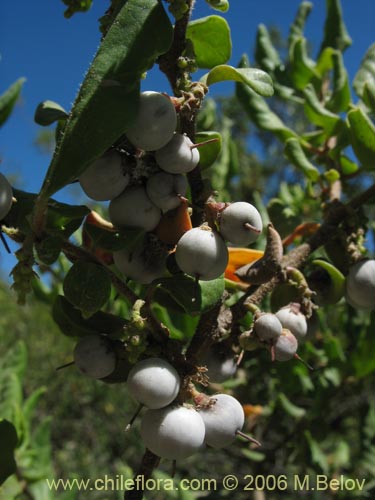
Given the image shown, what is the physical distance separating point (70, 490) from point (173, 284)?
0.76 metres

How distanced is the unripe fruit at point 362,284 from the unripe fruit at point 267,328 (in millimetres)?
A: 169

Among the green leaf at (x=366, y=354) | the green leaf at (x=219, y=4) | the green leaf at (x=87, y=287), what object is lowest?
the green leaf at (x=366, y=354)

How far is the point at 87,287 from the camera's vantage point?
2.66ft

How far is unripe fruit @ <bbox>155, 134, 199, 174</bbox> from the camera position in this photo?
79 cm

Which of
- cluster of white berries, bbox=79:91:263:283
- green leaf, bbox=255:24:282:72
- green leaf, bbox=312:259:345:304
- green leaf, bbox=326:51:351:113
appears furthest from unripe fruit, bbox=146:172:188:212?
green leaf, bbox=255:24:282:72

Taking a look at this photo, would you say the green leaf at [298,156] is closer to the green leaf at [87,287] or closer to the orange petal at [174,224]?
the orange petal at [174,224]

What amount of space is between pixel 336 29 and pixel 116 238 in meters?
1.16

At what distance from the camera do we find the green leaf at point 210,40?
919 millimetres

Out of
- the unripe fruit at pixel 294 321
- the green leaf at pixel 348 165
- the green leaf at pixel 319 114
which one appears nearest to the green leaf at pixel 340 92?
the green leaf at pixel 319 114

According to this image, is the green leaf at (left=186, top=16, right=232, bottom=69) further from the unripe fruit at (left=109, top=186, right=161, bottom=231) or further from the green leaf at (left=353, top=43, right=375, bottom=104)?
the green leaf at (left=353, top=43, right=375, bottom=104)

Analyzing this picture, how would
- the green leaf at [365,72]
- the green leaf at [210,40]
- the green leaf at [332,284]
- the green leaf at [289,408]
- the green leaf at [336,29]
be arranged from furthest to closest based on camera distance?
the green leaf at [289,408], the green leaf at [336,29], the green leaf at [365,72], the green leaf at [332,284], the green leaf at [210,40]

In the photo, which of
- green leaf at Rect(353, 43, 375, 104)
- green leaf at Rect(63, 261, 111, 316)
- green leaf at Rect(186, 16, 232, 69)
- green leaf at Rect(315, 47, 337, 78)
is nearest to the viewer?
green leaf at Rect(63, 261, 111, 316)

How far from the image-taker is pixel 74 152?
0.72m

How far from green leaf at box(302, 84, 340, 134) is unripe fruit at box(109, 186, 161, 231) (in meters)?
0.67
